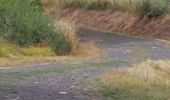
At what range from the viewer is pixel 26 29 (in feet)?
61.8

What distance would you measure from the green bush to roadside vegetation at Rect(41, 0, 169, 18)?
11.8 m

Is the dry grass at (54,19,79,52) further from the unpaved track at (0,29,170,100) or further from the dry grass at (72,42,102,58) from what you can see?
the unpaved track at (0,29,170,100)

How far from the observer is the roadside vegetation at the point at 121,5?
30.3 m

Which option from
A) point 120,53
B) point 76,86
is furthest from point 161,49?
point 76,86

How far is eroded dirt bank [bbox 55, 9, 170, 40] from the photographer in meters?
28.6

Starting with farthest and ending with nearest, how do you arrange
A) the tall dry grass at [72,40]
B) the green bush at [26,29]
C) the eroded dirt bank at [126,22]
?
the eroded dirt bank at [126,22]
the tall dry grass at [72,40]
the green bush at [26,29]

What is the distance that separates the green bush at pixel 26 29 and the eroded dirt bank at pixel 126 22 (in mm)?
9036

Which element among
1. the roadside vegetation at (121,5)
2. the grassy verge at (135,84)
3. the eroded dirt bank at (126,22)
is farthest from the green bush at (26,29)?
the roadside vegetation at (121,5)

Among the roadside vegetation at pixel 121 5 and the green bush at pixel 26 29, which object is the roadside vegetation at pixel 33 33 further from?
the roadside vegetation at pixel 121 5

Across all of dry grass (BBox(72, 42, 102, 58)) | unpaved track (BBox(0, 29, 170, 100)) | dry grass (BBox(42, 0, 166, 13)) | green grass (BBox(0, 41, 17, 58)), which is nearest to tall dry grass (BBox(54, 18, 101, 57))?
dry grass (BBox(72, 42, 102, 58))

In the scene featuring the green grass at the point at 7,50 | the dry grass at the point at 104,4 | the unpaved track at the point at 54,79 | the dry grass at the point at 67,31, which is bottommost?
the dry grass at the point at 104,4

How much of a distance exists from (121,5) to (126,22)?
2.47m

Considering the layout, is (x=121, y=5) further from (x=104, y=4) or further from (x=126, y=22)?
(x=126, y=22)

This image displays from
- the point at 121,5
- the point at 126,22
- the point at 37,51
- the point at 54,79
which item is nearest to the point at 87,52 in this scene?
the point at 37,51
